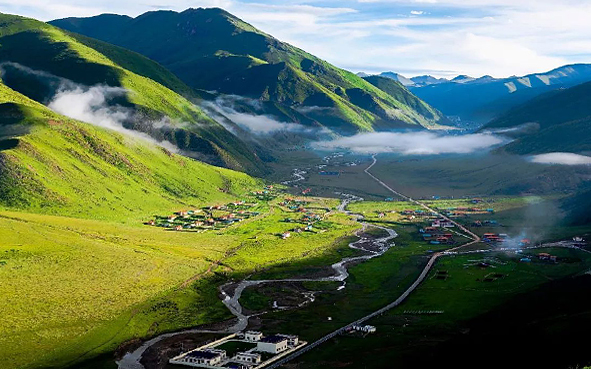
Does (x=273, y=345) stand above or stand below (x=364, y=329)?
above

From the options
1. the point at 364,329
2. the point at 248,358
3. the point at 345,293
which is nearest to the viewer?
the point at 248,358

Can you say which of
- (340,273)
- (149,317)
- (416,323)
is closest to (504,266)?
(340,273)

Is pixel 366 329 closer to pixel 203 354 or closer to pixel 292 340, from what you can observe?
pixel 292 340

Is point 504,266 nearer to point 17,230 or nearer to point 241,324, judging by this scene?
point 241,324

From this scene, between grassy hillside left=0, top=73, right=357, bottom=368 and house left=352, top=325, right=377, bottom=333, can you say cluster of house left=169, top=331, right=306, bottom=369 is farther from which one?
grassy hillside left=0, top=73, right=357, bottom=368

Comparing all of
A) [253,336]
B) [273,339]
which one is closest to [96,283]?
[253,336]

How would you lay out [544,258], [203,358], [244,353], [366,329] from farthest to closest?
[544,258] < [366,329] < [244,353] < [203,358]
